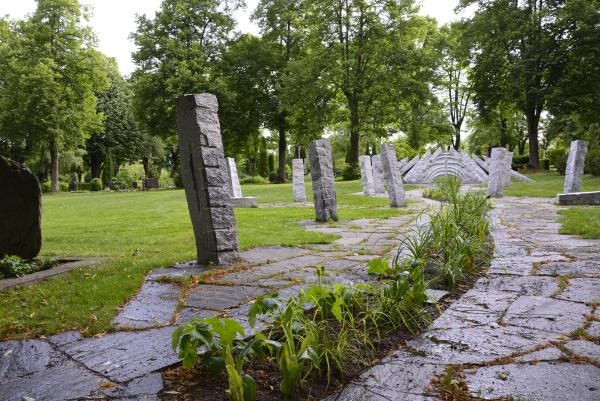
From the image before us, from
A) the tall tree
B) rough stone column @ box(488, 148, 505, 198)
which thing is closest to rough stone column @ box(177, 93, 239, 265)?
rough stone column @ box(488, 148, 505, 198)

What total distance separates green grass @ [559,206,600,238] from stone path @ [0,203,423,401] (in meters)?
2.89

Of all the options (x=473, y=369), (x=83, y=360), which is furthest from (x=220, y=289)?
(x=473, y=369)

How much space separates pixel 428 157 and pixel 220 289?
74.5 ft

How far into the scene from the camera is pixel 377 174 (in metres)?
18.1

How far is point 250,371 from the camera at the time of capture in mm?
2119

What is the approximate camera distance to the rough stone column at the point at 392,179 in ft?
37.1

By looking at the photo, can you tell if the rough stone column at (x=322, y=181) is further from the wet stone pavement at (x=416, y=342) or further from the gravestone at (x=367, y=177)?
the gravestone at (x=367, y=177)

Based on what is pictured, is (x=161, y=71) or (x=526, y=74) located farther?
(x=161, y=71)

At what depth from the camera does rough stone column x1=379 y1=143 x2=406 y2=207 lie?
11.3m

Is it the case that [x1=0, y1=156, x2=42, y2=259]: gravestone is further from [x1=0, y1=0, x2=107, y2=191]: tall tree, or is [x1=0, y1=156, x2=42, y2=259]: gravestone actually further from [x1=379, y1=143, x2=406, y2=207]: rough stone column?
[x1=0, y1=0, x2=107, y2=191]: tall tree

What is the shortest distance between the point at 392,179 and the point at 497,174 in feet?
13.1

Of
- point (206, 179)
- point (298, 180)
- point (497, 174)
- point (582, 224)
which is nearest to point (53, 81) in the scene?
point (298, 180)

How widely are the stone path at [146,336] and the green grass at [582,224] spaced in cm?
289

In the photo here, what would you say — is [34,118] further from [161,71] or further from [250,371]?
[250,371]
